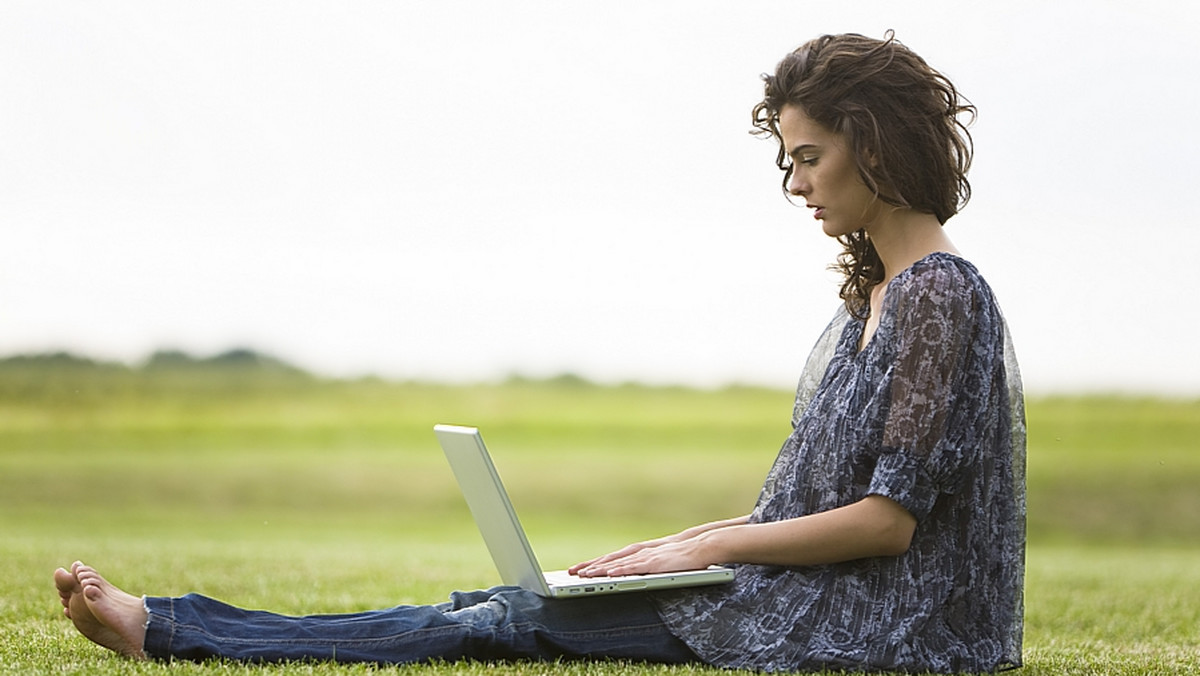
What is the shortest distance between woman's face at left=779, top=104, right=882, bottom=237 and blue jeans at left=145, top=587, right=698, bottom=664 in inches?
41.6

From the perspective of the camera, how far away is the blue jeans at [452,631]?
298cm

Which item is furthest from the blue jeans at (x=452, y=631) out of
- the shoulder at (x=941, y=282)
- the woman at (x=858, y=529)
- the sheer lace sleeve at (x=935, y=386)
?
the shoulder at (x=941, y=282)

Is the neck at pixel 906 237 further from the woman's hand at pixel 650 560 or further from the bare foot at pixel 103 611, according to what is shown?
the bare foot at pixel 103 611

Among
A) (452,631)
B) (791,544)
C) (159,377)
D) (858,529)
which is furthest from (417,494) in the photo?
(858,529)

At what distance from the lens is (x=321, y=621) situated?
306 cm

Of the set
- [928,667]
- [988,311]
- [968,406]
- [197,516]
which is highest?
[988,311]

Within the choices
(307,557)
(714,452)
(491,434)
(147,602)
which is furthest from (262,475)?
(147,602)

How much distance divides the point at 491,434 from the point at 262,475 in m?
7.50

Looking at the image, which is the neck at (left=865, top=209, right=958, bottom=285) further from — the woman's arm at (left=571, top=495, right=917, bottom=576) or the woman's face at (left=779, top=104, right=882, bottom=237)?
the woman's arm at (left=571, top=495, right=917, bottom=576)

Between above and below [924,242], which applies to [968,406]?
below

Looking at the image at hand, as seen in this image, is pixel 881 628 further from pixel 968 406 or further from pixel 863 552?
pixel 968 406

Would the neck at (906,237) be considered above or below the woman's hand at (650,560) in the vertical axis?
→ above

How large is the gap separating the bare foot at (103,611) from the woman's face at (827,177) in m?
1.89

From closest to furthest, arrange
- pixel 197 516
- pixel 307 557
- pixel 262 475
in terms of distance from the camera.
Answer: pixel 307 557
pixel 197 516
pixel 262 475
